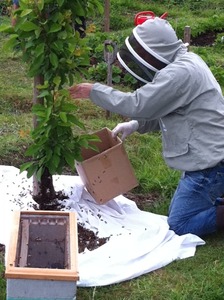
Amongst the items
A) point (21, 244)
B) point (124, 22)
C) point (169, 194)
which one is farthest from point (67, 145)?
point (124, 22)

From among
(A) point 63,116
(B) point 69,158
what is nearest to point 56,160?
(B) point 69,158

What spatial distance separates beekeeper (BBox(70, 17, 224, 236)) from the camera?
14.1 ft

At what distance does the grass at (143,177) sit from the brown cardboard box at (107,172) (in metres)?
0.41

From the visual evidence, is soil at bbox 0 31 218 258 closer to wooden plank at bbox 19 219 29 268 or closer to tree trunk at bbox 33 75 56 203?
tree trunk at bbox 33 75 56 203

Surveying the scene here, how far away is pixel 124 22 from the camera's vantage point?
41.4 feet

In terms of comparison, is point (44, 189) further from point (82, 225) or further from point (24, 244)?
point (24, 244)

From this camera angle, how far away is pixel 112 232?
177 inches

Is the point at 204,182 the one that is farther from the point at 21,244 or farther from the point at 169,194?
the point at 21,244

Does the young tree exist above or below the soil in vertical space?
above

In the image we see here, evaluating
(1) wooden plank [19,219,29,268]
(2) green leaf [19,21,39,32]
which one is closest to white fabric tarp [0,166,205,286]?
(1) wooden plank [19,219,29,268]

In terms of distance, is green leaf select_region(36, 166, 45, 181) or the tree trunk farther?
the tree trunk

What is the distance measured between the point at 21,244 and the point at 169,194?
1889 mm

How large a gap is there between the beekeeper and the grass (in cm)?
28

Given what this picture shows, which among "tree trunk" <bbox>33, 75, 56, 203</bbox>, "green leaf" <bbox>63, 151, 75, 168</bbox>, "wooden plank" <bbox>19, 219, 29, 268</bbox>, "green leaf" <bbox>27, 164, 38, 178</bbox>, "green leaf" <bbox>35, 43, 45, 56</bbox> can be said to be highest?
"green leaf" <bbox>35, 43, 45, 56</bbox>
